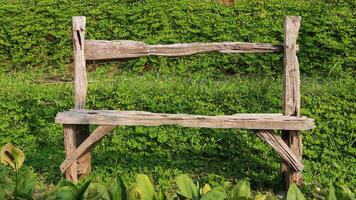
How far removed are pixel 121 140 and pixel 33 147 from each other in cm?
80

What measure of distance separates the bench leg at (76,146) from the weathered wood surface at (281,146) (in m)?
1.31

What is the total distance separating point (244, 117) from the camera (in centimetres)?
397

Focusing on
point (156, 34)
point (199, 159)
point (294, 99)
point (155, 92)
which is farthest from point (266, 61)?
point (294, 99)

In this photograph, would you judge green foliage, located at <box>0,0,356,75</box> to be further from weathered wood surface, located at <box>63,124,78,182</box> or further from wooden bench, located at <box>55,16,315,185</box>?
weathered wood surface, located at <box>63,124,78,182</box>

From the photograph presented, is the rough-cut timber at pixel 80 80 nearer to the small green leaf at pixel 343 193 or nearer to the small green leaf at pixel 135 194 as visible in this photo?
the small green leaf at pixel 135 194

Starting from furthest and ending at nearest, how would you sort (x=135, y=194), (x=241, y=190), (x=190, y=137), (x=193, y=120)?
(x=190, y=137)
(x=193, y=120)
(x=241, y=190)
(x=135, y=194)

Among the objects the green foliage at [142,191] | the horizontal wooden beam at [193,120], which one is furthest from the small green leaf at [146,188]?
the horizontal wooden beam at [193,120]

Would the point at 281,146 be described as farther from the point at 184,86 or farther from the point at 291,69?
the point at 184,86

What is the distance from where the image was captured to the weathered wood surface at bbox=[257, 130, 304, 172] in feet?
13.0

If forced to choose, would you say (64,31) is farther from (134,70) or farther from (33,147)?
(33,147)

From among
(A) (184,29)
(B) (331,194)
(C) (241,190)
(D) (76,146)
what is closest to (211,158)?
(D) (76,146)

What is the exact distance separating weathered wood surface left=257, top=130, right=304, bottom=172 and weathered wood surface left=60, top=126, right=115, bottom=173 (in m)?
1.06

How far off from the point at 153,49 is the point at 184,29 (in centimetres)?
367

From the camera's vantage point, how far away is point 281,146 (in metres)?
3.97
